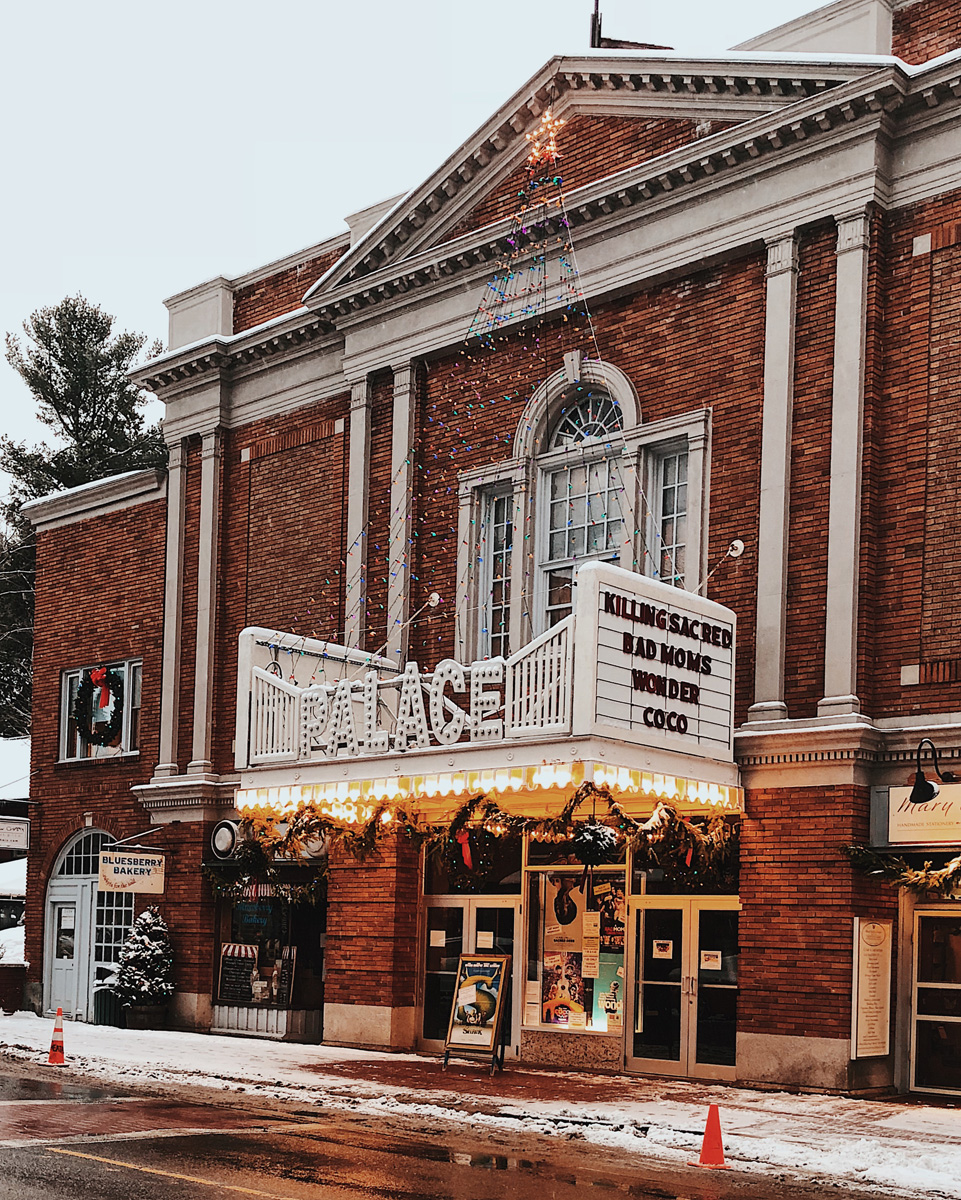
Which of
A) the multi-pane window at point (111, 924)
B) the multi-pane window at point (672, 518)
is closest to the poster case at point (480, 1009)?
the multi-pane window at point (672, 518)

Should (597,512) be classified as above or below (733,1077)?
above

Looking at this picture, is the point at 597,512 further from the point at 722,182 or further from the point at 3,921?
the point at 3,921

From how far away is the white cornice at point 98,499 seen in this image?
1051 inches

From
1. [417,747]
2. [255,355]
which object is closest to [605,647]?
[417,747]

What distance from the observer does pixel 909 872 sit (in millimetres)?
15594

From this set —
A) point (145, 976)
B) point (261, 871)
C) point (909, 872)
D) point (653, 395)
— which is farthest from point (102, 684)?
point (909, 872)

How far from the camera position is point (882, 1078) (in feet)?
52.8

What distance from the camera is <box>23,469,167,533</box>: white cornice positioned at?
87.6ft

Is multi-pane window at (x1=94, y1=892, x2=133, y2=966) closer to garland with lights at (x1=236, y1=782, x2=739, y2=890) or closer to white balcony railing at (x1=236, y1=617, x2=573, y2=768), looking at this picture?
garland with lights at (x1=236, y1=782, x2=739, y2=890)

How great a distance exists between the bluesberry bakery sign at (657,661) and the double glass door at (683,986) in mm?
2312

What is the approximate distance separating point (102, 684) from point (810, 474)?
14.5 metres

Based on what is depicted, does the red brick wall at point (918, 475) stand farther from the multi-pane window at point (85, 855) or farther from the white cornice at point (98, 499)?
the multi-pane window at point (85, 855)

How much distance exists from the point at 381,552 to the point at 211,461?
15.4 feet

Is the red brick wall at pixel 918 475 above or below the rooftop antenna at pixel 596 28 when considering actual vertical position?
below
